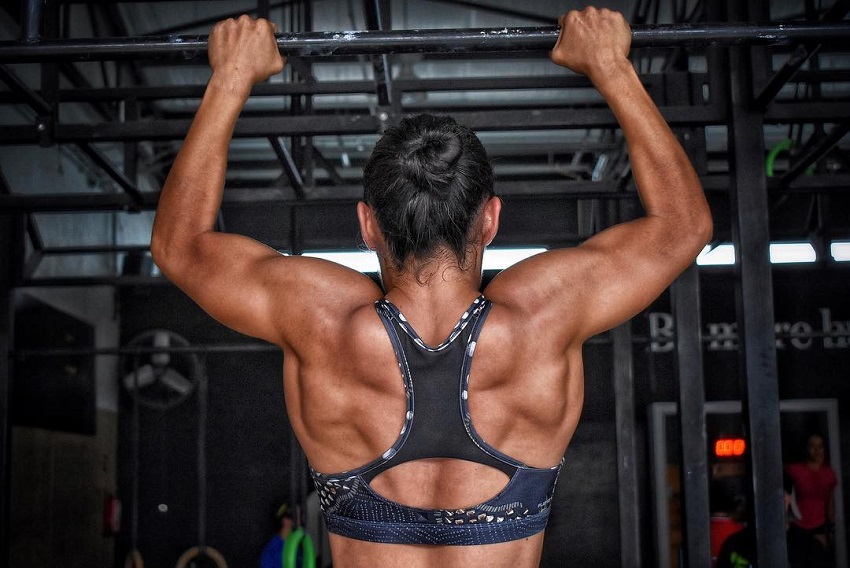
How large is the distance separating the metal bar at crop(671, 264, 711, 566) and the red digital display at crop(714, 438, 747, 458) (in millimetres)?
4189

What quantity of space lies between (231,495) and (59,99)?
5022 mm

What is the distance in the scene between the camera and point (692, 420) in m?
3.71

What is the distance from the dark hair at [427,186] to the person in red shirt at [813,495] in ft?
21.0

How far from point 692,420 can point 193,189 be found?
2.77 metres

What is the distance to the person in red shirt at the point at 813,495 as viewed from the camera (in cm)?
700

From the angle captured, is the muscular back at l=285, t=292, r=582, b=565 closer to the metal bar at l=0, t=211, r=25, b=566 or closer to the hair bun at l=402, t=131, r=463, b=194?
→ the hair bun at l=402, t=131, r=463, b=194

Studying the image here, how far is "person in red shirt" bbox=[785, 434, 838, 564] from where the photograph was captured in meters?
7.00

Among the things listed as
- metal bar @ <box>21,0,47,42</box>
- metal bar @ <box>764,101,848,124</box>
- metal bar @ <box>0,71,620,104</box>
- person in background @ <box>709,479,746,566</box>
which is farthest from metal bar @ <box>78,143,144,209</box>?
person in background @ <box>709,479,746,566</box>

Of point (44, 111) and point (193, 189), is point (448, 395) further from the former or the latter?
point (44, 111)

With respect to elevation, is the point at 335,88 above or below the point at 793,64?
above

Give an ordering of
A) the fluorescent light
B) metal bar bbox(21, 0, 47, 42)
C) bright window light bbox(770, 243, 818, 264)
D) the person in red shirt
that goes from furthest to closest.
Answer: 1. bright window light bbox(770, 243, 818, 264)
2. the person in red shirt
3. the fluorescent light
4. metal bar bbox(21, 0, 47, 42)

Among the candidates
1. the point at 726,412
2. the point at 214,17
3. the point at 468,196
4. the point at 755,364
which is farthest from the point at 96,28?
the point at 726,412

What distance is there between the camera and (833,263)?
5.17 m

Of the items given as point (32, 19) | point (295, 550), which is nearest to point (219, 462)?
point (295, 550)
